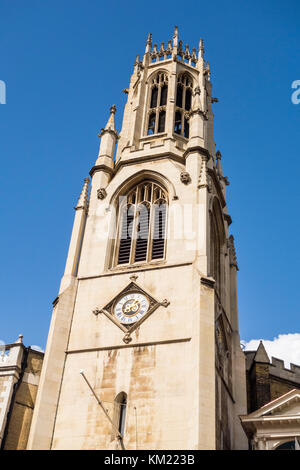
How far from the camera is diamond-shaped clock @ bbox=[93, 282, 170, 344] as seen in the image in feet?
88.6

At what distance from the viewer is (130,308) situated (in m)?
27.7

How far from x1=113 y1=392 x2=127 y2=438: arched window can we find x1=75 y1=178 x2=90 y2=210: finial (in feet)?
37.7

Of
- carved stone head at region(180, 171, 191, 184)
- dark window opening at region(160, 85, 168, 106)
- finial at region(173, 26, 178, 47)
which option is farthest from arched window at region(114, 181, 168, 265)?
finial at region(173, 26, 178, 47)

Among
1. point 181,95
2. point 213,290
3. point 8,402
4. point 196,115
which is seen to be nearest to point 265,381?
point 213,290

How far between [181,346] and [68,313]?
5.99 metres

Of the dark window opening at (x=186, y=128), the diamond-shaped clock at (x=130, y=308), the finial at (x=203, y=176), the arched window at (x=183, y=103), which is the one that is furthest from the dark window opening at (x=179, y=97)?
the diamond-shaped clock at (x=130, y=308)

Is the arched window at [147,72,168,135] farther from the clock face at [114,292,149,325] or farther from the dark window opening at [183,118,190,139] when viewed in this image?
the clock face at [114,292,149,325]

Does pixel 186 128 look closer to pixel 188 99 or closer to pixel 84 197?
pixel 188 99

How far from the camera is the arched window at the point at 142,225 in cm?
3038

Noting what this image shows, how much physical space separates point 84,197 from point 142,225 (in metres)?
3.89

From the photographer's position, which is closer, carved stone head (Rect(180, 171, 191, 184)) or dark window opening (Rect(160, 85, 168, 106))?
carved stone head (Rect(180, 171, 191, 184))

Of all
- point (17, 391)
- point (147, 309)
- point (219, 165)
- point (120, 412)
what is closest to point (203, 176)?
point (147, 309)

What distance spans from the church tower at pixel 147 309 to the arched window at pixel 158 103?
0.75 feet

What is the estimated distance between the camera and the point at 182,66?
42.5m
